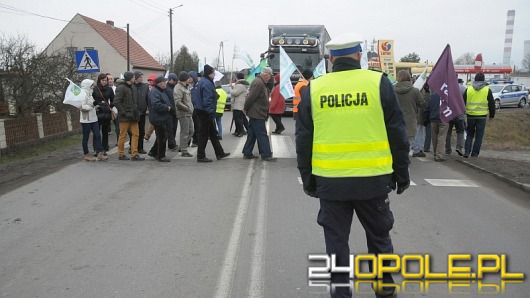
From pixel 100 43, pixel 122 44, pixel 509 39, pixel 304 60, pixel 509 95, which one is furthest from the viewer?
pixel 509 39

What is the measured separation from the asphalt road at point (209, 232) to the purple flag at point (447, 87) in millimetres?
1595

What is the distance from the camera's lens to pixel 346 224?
3248mm

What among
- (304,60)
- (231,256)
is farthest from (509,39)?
(231,256)

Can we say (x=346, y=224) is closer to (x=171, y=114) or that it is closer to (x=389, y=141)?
(x=389, y=141)

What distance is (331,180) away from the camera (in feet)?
10.3

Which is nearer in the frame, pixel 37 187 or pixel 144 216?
pixel 144 216

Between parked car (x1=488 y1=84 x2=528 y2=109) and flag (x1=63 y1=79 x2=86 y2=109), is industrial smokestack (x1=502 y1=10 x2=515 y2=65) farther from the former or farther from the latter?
flag (x1=63 y1=79 x2=86 y2=109)

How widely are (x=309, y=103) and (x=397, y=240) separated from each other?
8.31ft

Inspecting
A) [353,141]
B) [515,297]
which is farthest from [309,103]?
[515,297]

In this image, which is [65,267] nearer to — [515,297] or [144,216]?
[144,216]

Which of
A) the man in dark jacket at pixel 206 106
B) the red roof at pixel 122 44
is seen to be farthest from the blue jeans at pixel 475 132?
the red roof at pixel 122 44

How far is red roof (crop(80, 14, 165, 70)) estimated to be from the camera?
40.8 m

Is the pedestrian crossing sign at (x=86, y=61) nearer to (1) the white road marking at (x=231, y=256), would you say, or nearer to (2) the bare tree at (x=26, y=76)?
(2) the bare tree at (x=26, y=76)

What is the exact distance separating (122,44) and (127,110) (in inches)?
1403
